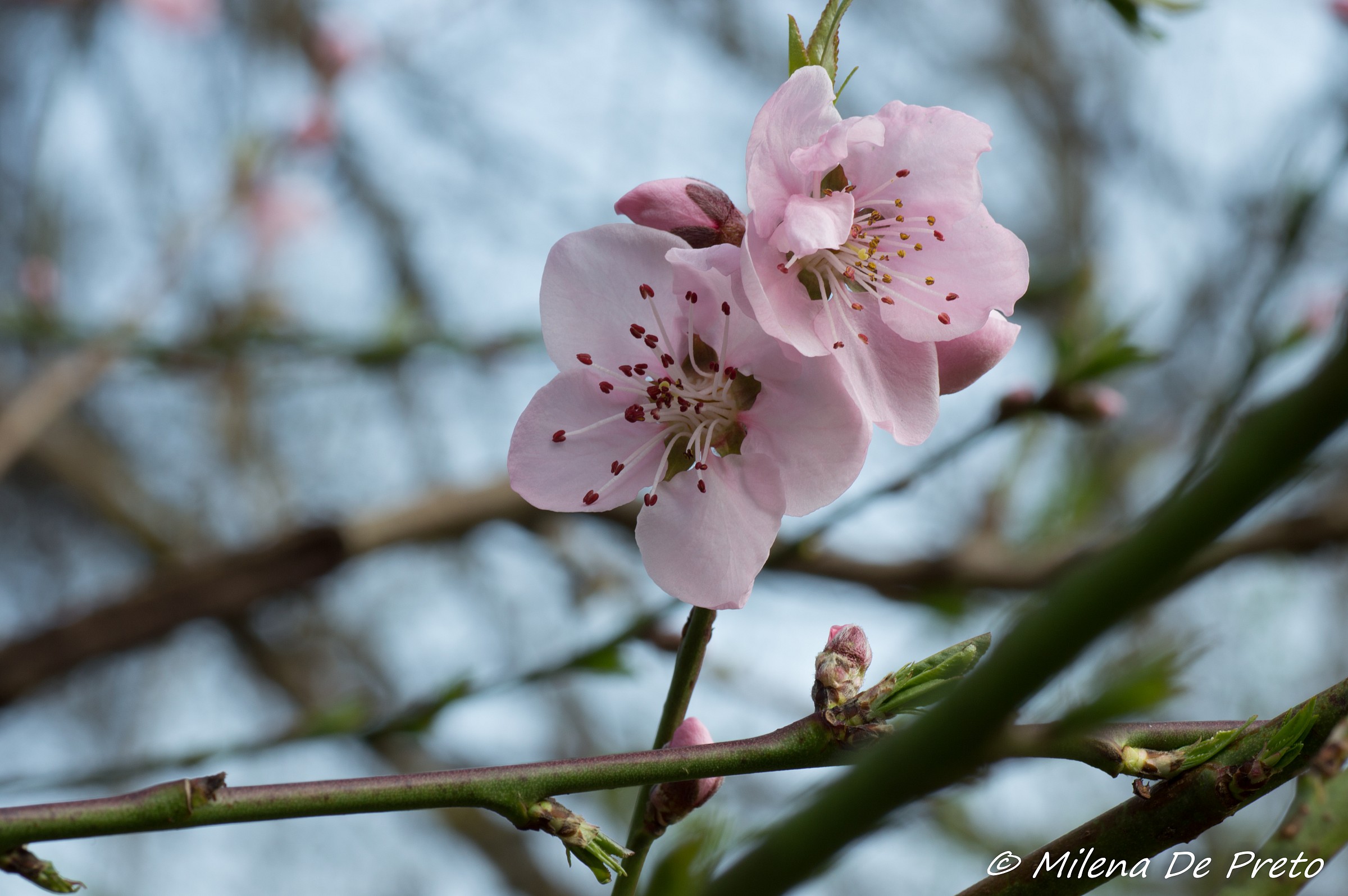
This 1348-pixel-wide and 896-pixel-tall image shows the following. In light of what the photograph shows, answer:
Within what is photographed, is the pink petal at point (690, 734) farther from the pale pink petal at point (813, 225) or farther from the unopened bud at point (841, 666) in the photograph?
the pale pink petal at point (813, 225)

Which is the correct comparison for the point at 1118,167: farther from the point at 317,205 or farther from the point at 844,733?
the point at 844,733

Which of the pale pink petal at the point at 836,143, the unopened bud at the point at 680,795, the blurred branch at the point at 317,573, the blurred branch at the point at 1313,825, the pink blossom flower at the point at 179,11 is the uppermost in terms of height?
the pink blossom flower at the point at 179,11

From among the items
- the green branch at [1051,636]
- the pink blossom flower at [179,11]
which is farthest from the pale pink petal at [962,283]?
the pink blossom flower at [179,11]

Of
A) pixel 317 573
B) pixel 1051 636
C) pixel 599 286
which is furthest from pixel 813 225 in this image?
pixel 317 573

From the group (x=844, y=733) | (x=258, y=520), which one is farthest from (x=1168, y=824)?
(x=258, y=520)

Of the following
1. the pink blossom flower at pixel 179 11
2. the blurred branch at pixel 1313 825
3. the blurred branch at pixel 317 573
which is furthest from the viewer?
the pink blossom flower at pixel 179 11

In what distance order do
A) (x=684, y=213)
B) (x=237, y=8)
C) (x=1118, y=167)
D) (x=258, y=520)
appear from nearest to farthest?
(x=684, y=213) < (x=258, y=520) < (x=237, y=8) < (x=1118, y=167)

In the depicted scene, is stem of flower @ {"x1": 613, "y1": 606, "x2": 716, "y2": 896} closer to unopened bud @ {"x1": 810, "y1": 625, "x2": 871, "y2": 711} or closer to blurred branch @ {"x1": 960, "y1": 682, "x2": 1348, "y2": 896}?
unopened bud @ {"x1": 810, "y1": 625, "x2": 871, "y2": 711}
